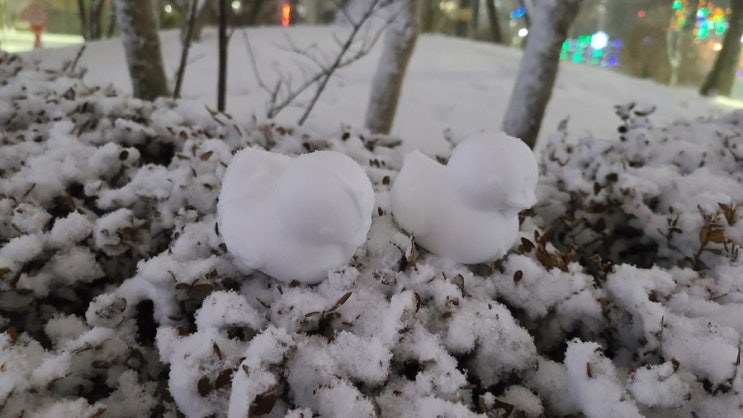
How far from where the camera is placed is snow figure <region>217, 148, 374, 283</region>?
950mm

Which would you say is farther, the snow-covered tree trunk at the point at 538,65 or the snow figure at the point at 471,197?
the snow-covered tree trunk at the point at 538,65

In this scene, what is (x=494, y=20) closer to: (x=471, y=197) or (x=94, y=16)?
(x=94, y=16)

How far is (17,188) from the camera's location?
131 centimetres

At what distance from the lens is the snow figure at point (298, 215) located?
3.12 ft

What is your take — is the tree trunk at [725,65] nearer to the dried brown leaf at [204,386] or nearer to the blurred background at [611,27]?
the blurred background at [611,27]

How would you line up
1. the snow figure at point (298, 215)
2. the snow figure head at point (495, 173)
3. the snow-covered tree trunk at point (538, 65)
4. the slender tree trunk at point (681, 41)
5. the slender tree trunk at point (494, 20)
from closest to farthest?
1. the snow figure at point (298, 215)
2. the snow figure head at point (495, 173)
3. the snow-covered tree trunk at point (538, 65)
4. the slender tree trunk at point (494, 20)
5. the slender tree trunk at point (681, 41)

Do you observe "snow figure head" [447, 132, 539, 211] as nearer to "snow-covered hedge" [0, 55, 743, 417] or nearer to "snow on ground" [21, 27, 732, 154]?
"snow-covered hedge" [0, 55, 743, 417]

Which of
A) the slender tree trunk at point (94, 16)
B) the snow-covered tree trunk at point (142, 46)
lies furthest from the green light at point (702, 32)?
the snow-covered tree trunk at point (142, 46)

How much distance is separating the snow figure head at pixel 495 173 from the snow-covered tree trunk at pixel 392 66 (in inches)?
92.1

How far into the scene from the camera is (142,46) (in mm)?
2371

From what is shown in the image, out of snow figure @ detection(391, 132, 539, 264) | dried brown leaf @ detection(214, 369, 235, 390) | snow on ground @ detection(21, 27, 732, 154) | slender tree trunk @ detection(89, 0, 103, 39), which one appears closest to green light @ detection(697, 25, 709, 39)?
snow on ground @ detection(21, 27, 732, 154)

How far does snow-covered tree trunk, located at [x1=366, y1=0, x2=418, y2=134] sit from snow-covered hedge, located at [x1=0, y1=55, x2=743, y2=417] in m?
1.95

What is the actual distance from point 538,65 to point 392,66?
118cm

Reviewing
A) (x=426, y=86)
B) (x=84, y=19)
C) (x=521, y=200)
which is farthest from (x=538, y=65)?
(x=84, y=19)
